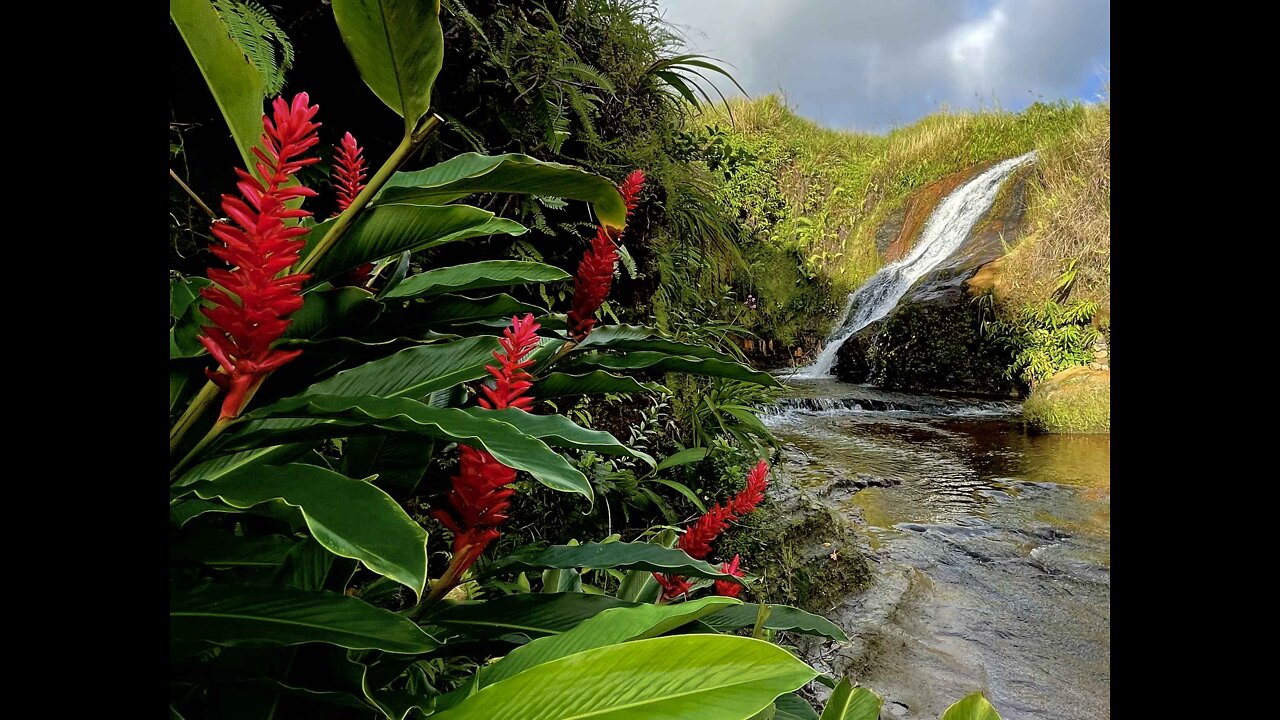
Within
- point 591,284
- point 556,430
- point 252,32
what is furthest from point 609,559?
point 252,32

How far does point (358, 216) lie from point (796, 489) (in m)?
2.92

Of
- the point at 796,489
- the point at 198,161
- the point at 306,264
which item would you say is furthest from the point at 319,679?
the point at 796,489

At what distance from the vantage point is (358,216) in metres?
0.52

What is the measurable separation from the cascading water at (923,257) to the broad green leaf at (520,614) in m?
6.69

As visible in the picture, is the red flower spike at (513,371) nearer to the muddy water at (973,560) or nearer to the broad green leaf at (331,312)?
the broad green leaf at (331,312)

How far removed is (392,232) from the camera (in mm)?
525

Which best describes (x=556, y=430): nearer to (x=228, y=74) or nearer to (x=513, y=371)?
(x=513, y=371)

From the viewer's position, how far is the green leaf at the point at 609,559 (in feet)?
2.14

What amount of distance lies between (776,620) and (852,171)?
983 centimetres

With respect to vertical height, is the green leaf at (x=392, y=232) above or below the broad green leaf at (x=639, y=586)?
above

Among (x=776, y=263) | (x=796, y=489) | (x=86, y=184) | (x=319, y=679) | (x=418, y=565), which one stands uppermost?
(x=776, y=263)

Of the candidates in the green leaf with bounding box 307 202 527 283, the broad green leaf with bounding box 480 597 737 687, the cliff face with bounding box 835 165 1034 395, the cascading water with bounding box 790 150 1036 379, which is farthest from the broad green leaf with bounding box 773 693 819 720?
the cascading water with bounding box 790 150 1036 379

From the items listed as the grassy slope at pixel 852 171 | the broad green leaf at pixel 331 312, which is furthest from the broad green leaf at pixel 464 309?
the grassy slope at pixel 852 171
